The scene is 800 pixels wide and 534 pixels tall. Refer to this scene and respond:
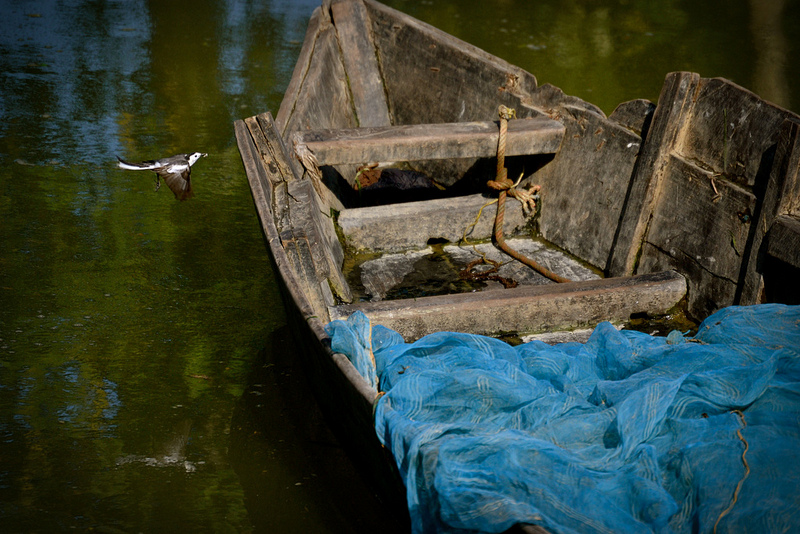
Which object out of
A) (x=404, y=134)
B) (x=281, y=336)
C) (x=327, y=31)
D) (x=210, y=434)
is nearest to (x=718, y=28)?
(x=327, y=31)

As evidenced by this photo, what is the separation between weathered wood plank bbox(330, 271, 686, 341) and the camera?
10.1 ft

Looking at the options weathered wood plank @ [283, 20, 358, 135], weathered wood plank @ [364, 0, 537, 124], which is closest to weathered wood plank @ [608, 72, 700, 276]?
weathered wood plank @ [364, 0, 537, 124]

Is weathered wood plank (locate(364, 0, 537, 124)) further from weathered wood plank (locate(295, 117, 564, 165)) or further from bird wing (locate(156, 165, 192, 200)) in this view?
bird wing (locate(156, 165, 192, 200))

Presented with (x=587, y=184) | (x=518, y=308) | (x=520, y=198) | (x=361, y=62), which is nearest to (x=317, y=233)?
(x=518, y=308)

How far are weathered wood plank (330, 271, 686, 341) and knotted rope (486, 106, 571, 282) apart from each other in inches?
21.1

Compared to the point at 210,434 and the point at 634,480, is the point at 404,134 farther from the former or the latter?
the point at 634,480

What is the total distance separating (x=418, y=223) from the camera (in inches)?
166

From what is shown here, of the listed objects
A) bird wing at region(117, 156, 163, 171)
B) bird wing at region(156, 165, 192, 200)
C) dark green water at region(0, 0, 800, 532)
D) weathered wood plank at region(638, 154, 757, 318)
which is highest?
weathered wood plank at region(638, 154, 757, 318)

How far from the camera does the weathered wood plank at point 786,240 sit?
281 centimetres

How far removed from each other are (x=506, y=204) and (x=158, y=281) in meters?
2.32

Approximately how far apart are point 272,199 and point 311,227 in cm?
46

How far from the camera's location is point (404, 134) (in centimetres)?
404

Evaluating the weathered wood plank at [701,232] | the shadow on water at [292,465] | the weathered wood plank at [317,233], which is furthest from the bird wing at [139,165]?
the weathered wood plank at [701,232]

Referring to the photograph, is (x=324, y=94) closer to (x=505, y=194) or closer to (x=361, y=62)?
(x=361, y=62)
